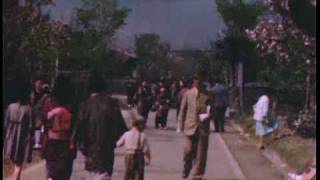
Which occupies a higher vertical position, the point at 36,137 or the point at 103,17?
the point at 103,17

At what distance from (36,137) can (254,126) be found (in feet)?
21.9

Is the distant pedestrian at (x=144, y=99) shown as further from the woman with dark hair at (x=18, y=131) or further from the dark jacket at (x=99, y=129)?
the dark jacket at (x=99, y=129)

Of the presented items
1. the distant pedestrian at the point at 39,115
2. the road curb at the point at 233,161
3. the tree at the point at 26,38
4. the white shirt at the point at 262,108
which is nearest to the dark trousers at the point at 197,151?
the road curb at the point at 233,161

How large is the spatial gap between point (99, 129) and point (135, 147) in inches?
33.8

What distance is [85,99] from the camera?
9922 millimetres

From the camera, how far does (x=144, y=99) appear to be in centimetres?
1477

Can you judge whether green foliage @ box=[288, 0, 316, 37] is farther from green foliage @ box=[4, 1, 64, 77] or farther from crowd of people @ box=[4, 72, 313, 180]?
green foliage @ box=[4, 1, 64, 77]

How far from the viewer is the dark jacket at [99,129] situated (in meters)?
9.55

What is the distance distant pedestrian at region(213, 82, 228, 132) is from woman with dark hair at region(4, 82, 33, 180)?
125 inches

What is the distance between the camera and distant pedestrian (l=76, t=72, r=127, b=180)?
31.4ft

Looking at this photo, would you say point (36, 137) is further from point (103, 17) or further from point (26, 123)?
point (103, 17)

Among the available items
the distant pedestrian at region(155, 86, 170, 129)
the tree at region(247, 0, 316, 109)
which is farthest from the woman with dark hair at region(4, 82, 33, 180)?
the tree at region(247, 0, 316, 109)

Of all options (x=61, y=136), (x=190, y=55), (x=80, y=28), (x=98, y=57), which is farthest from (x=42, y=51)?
(x=61, y=136)

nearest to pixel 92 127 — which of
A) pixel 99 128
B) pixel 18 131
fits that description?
pixel 99 128
